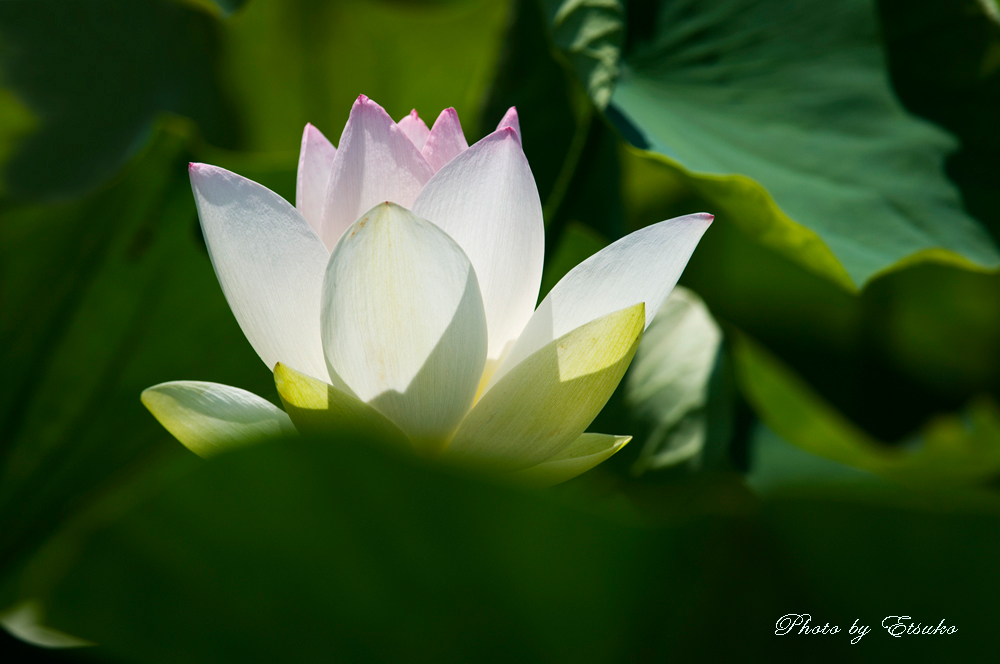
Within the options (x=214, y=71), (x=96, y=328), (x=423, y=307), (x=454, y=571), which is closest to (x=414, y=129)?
(x=423, y=307)

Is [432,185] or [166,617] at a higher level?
[432,185]

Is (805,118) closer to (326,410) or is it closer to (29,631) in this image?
(326,410)

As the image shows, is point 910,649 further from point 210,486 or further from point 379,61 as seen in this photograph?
point 379,61

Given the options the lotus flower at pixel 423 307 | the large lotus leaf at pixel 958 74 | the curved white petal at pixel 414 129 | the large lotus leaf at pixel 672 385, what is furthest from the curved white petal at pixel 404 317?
the large lotus leaf at pixel 958 74

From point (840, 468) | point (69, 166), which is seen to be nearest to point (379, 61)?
point (69, 166)

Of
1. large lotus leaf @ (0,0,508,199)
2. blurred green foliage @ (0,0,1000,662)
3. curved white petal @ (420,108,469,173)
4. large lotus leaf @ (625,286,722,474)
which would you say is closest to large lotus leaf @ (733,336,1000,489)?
blurred green foliage @ (0,0,1000,662)

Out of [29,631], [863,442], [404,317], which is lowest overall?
[863,442]
